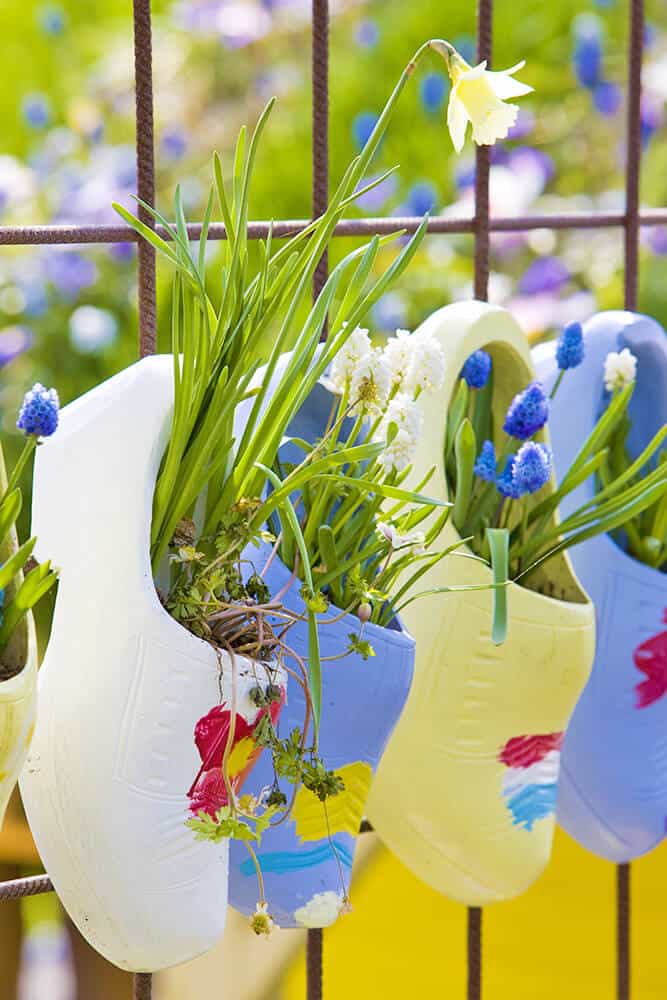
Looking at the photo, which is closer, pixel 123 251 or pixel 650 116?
pixel 123 251

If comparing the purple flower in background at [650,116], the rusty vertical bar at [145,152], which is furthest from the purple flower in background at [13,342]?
the rusty vertical bar at [145,152]

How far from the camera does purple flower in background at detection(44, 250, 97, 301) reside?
2.44 metres

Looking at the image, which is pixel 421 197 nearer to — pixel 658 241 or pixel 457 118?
pixel 658 241

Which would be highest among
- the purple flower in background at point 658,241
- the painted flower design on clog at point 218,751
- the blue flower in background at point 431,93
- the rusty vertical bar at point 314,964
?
the blue flower in background at point 431,93

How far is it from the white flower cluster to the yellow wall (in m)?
1.38

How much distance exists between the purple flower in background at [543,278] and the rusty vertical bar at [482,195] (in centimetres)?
154

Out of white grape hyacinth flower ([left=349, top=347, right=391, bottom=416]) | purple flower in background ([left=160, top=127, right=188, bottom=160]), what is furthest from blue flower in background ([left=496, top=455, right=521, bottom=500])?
purple flower in background ([left=160, top=127, right=188, bottom=160])

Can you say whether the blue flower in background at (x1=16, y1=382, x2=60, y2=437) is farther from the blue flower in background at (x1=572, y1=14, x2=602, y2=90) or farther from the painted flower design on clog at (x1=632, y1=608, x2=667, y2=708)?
the blue flower in background at (x1=572, y1=14, x2=602, y2=90)

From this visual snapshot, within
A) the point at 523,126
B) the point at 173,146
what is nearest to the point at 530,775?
the point at 523,126

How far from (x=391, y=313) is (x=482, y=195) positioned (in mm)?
1441

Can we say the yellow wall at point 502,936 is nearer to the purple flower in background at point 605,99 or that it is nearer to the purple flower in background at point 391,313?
the purple flower in background at point 391,313

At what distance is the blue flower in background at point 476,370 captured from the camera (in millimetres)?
870

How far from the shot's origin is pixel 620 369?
927 mm

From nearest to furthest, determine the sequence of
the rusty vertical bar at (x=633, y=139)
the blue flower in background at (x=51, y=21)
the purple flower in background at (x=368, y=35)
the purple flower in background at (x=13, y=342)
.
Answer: the rusty vertical bar at (x=633, y=139) → the purple flower in background at (x=13, y=342) → the blue flower in background at (x=51, y=21) → the purple flower in background at (x=368, y=35)
